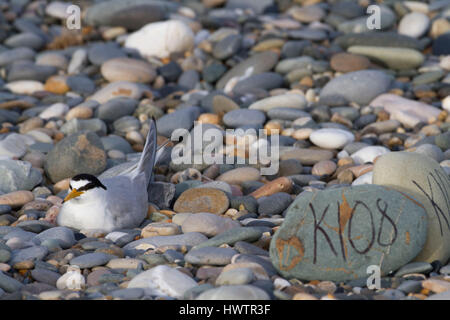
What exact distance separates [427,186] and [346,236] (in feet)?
2.63

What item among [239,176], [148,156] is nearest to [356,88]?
[239,176]

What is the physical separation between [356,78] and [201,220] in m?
4.19

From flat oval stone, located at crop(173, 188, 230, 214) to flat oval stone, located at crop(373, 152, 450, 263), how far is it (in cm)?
149

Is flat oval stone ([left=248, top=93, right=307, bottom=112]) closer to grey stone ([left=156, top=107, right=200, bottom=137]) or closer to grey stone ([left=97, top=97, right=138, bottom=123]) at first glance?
grey stone ([left=156, top=107, right=200, bottom=137])

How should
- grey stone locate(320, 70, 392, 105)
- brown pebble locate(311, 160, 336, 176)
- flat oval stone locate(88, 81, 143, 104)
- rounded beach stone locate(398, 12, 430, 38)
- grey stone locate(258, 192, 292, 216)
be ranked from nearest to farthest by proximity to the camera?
grey stone locate(258, 192, 292, 216) → brown pebble locate(311, 160, 336, 176) → grey stone locate(320, 70, 392, 105) → flat oval stone locate(88, 81, 143, 104) → rounded beach stone locate(398, 12, 430, 38)

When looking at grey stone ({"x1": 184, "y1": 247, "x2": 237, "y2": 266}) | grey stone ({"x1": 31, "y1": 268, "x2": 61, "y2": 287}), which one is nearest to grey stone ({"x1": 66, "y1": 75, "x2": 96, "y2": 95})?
grey stone ({"x1": 31, "y1": 268, "x2": 61, "y2": 287})

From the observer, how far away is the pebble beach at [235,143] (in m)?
4.23

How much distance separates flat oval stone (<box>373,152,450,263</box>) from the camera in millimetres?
4543

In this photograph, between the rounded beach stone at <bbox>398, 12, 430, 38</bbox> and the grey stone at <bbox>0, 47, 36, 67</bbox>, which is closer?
the grey stone at <bbox>0, 47, 36, 67</bbox>

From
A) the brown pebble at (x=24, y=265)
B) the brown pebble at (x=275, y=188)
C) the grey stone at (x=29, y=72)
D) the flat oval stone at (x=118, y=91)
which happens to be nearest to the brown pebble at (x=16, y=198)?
the brown pebble at (x=24, y=265)
